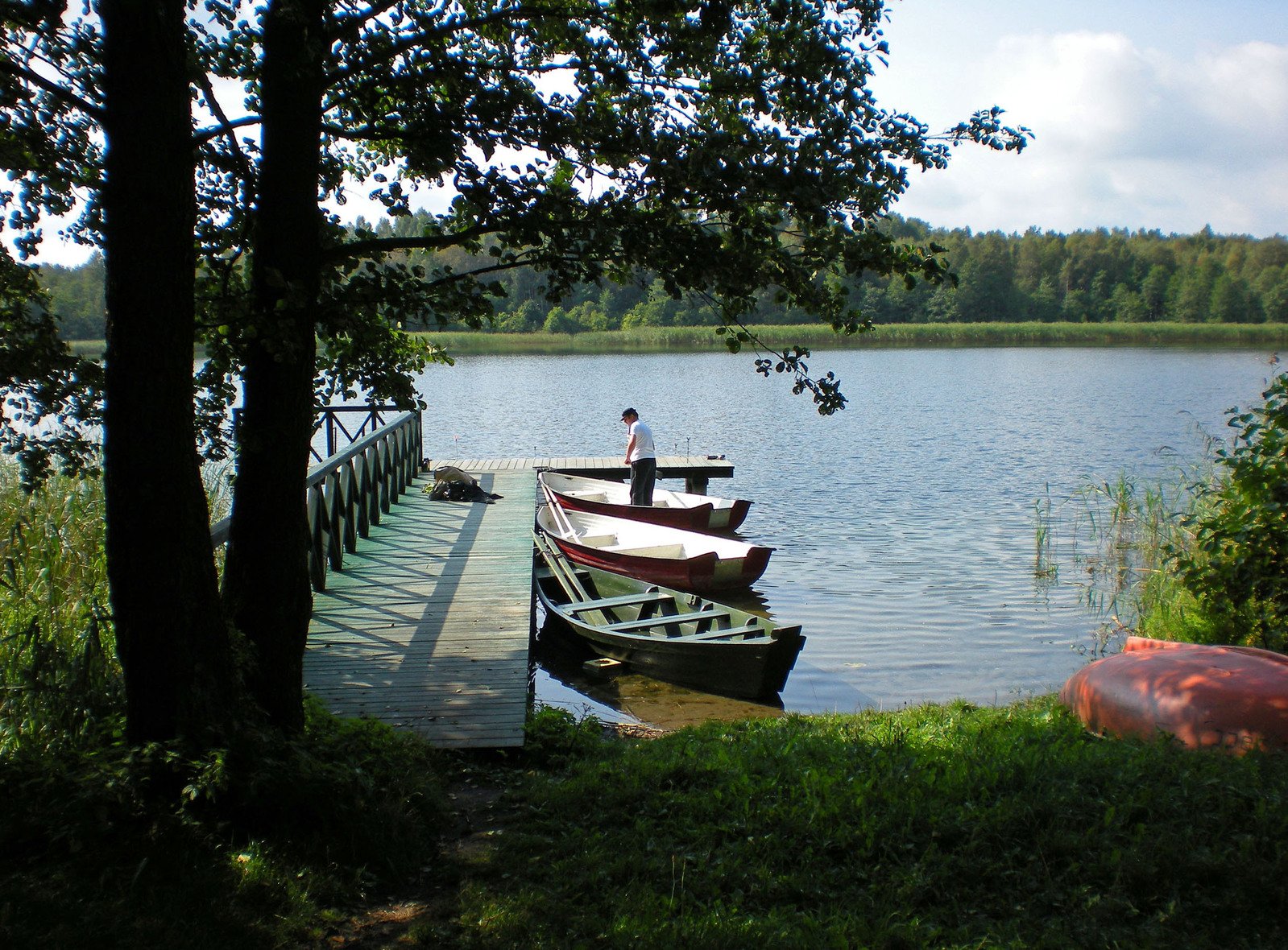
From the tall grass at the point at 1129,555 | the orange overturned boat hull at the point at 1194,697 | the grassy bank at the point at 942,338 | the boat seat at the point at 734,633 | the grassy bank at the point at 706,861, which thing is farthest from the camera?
the grassy bank at the point at 942,338

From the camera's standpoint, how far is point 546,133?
14.7 ft

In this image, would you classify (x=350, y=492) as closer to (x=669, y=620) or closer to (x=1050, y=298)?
(x=669, y=620)

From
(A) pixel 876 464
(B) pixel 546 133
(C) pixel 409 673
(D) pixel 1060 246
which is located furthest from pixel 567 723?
(D) pixel 1060 246

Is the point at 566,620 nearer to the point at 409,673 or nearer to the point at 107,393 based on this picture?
the point at 409,673

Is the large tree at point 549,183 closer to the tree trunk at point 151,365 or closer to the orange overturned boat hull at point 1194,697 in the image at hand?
the tree trunk at point 151,365

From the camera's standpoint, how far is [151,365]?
11.6 ft

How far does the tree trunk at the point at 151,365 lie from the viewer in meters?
3.48

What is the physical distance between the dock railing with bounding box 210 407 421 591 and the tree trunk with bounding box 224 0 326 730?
2133 millimetres

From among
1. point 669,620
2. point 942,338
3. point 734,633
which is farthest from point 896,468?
point 942,338

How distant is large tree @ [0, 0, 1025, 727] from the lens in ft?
13.8

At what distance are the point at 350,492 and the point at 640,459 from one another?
5.39 metres

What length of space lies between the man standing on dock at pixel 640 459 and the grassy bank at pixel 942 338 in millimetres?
40286

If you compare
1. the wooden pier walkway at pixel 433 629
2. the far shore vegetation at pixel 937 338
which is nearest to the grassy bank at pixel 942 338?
the far shore vegetation at pixel 937 338

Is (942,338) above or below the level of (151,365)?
above
